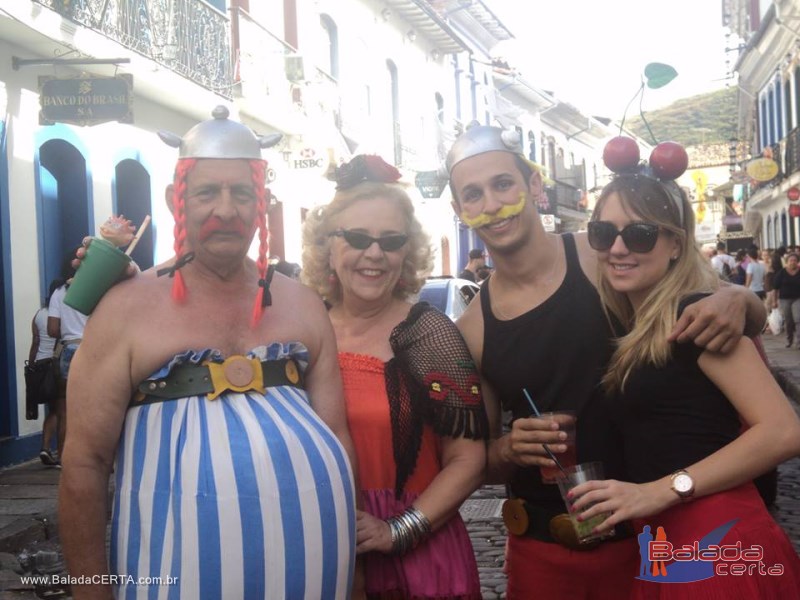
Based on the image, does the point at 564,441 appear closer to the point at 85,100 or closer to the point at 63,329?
the point at 63,329

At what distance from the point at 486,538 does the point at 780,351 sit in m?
13.6

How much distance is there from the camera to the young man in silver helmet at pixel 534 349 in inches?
120

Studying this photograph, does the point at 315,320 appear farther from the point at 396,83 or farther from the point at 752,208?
the point at 752,208

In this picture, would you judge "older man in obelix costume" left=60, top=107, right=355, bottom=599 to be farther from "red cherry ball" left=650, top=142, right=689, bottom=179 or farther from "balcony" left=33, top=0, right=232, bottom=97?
"balcony" left=33, top=0, right=232, bottom=97

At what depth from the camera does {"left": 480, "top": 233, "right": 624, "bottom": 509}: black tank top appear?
3.07 metres

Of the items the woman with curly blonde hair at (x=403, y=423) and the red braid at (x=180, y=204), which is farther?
the woman with curly blonde hair at (x=403, y=423)

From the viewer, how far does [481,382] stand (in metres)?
3.28

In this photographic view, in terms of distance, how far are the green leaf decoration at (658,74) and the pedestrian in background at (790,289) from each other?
1560cm

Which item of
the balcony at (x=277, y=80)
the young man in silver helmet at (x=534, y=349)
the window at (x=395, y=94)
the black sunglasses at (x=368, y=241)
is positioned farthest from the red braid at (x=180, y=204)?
the window at (x=395, y=94)

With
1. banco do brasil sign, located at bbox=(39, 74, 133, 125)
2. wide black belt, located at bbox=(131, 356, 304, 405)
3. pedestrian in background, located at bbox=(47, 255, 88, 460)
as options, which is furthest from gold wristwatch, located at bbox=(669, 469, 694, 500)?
banco do brasil sign, located at bbox=(39, 74, 133, 125)

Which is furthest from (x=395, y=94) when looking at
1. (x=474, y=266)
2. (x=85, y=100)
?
(x=85, y=100)

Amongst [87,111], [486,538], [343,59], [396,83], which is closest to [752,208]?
[396,83]

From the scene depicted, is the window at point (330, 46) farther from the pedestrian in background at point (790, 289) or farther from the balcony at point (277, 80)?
the pedestrian in background at point (790, 289)

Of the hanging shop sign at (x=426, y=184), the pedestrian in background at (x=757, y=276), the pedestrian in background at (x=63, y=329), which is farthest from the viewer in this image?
the hanging shop sign at (x=426, y=184)
